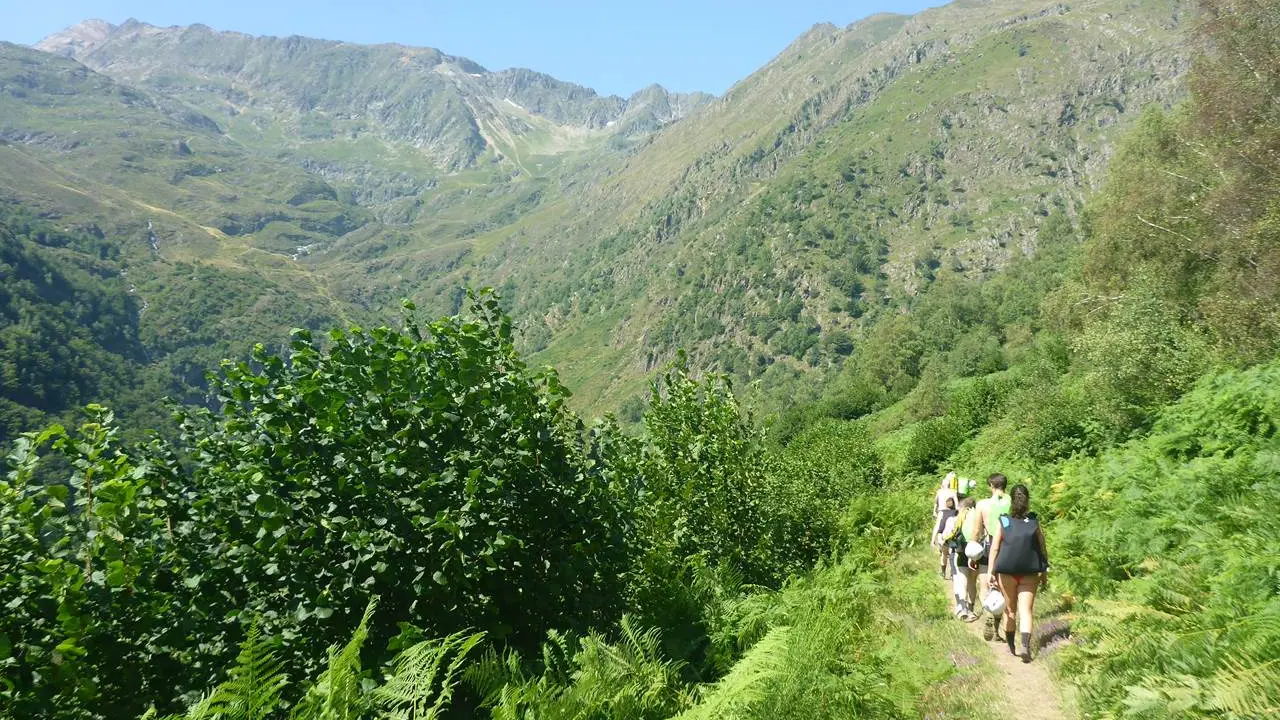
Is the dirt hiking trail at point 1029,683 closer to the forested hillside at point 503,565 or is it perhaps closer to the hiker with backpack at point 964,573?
the forested hillside at point 503,565

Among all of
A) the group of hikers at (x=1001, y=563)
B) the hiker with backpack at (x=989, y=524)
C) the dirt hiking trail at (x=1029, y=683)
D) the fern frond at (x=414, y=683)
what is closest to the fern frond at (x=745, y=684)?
the fern frond at (x=414, y=683)

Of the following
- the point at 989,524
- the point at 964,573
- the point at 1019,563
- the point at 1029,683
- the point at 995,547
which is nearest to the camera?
the point at 1029,683

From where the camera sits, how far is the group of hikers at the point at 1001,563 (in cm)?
859

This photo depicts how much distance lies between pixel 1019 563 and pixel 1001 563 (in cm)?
20

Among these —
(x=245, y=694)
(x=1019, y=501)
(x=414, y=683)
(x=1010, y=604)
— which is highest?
(x=245, y=694)

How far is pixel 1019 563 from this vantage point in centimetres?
861

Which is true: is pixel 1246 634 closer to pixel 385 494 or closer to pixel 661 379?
pixel 385 494

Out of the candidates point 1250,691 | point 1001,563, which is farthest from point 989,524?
point 1250,691

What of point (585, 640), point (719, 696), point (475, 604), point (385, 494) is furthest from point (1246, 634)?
point (385, 494)

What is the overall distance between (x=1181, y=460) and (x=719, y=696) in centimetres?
1060

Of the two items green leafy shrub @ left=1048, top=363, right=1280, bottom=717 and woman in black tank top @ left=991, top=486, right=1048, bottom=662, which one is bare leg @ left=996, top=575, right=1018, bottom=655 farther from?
green leafy shrub @ left=1048, top=363, right=1280, bottom=717

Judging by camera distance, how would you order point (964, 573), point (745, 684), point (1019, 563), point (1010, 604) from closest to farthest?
point (745, 684)
point (1019, 563)
point (1010, 604)
point (964, 573)

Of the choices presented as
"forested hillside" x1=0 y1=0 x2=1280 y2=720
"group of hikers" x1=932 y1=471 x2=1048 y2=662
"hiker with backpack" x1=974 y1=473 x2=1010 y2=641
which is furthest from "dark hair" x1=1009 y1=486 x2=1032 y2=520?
"forested hillside" x1=0 y1=0 x2=1280 y2=720

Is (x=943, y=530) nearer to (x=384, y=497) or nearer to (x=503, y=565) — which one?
(x=503, y=565)
